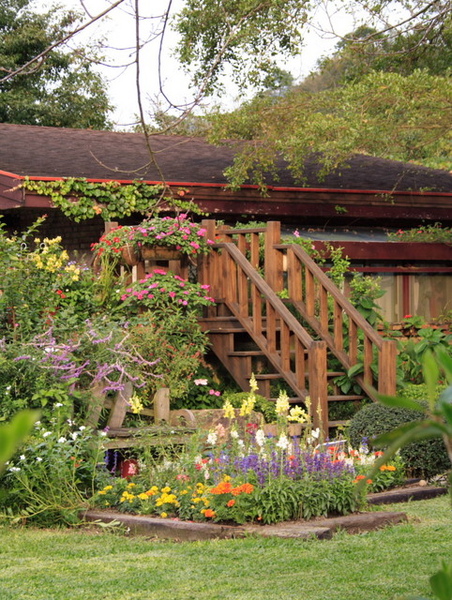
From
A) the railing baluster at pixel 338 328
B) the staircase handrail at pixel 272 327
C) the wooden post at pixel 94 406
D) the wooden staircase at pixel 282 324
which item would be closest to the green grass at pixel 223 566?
the wooden post at pixel 94 406

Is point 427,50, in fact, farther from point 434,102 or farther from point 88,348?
point 88,348

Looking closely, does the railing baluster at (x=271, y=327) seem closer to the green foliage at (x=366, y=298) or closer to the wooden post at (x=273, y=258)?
the wooden post at (x=273, y=258)

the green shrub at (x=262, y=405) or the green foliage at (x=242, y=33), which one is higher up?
the green foliage at (x=242, y=33)

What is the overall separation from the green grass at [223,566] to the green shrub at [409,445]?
1.79 meters

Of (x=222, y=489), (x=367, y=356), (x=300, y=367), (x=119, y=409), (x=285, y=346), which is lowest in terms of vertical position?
(x=222, y=489)

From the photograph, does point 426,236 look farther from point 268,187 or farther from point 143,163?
point 143,163

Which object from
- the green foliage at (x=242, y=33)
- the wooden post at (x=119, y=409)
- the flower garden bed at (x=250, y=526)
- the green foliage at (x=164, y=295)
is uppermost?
the green foliage at (x=242, y=33)

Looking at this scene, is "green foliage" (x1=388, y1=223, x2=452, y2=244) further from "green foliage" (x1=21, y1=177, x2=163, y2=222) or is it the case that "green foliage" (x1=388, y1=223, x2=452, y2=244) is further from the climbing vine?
"green foliage" (x1=21, y1=177, x2=163, y2=222)

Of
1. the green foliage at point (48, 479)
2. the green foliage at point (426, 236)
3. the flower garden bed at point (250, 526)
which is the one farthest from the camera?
the green foliage at point (426, 236)

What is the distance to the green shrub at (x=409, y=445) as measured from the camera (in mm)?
8305

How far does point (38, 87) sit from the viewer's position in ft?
86.8

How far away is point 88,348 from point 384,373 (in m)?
3.14

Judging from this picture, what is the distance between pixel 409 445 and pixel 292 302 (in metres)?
2.85

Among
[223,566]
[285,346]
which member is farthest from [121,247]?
[223,566]
